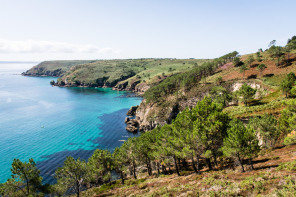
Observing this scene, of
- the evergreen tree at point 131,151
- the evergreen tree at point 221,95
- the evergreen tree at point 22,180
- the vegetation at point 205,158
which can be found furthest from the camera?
the evergreen tree at point 221,95

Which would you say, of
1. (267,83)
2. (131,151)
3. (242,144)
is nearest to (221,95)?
(267,83)

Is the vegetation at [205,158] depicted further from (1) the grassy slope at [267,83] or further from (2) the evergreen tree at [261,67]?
(2) the evergreen tree at [261,67]

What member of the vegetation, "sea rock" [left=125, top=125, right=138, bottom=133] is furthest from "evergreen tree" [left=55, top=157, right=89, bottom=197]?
"sea rock" [left=125, top=125, right=138, bottom=133]

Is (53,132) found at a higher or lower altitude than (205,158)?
lower

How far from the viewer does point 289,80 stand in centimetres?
7394

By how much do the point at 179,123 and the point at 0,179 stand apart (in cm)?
7053

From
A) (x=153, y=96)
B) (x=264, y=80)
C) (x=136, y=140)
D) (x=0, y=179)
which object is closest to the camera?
(x=136, y=140)

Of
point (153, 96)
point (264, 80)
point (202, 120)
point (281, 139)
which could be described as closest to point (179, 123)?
point (202, 120)

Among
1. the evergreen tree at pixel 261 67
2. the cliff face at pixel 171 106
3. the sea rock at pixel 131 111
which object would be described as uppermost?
the evergreen tree at pixel 261 67

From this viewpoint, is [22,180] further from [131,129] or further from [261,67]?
[261,67]

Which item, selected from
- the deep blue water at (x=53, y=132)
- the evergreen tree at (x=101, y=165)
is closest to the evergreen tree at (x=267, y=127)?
the evergreen tree at (x=101, y=165)

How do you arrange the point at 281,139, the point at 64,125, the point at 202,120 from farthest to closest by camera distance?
the point at 64,125 < the point at 281,139 < the point at 202,120

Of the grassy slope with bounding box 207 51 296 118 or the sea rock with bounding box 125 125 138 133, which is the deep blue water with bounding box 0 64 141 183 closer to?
the sea rock with bounding box 125 125 138 133

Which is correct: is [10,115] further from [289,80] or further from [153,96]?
[289,80]
